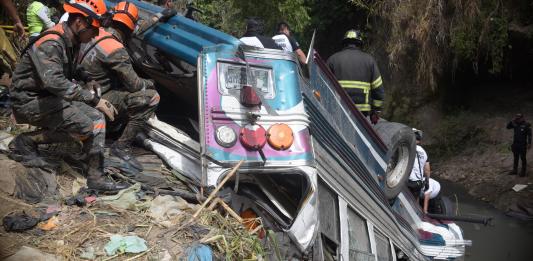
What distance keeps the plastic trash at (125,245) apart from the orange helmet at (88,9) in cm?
149

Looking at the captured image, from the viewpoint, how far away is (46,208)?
3.22m

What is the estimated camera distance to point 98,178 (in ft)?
11.7

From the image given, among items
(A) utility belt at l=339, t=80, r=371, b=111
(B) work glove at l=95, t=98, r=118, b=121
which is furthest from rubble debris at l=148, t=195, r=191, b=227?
(A) utility belt at l=339, t=80, r=371, b=111

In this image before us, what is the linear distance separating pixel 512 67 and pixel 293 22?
16.9 feet

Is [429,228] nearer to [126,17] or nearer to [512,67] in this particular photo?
[126,17]

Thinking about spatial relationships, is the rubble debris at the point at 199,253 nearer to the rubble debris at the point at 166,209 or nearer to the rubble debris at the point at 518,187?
the rubble debris at the point at 166,209

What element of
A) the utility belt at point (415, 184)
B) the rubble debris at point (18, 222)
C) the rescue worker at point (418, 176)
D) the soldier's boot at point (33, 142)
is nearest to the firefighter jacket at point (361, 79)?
the rescue worker at point (418, 176)

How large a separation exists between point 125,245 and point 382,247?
6.59 feet

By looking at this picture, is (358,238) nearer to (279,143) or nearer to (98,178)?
(279,143)

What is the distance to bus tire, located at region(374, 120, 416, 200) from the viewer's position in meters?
4.70

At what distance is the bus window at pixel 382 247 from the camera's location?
3990 mm

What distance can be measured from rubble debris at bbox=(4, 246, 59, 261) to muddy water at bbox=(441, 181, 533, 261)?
19.7 ft

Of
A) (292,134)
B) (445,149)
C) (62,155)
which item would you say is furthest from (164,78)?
(445,149)

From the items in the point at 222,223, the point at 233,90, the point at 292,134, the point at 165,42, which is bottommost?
the point at 222,223
